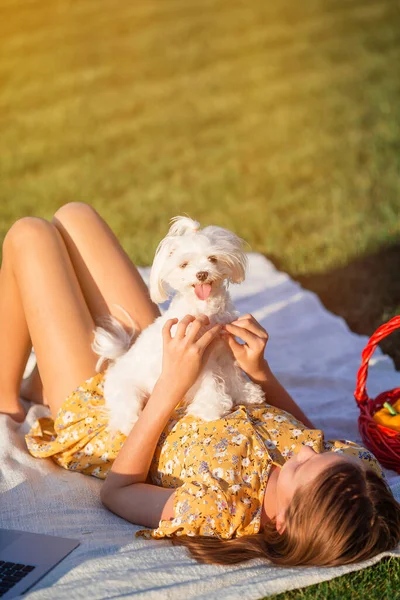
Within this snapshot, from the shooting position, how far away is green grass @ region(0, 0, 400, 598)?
23.4ft

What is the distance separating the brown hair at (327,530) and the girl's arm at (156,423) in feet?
0.72

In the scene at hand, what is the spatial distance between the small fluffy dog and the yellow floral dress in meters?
0.08

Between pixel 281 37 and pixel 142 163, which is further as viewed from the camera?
pixel 281 37

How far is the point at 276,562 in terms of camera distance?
8.78 ft

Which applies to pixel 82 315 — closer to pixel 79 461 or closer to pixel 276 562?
pixel 79 461

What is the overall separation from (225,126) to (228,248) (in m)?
8.34

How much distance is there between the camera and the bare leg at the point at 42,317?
3398 millimetres

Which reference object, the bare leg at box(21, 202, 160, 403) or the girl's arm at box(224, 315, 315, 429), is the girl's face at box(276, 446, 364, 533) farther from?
the bare leg at box(21, 202, 160, 403)

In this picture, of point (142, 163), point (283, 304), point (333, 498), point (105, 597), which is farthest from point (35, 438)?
point (142, 163)

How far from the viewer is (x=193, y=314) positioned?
9.81 feet

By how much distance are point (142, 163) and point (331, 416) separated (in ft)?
21.3

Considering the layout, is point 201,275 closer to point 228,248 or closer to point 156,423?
point 228,248

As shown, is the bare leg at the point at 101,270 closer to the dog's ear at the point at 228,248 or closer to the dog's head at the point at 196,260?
the dog's head at the point at 196,260

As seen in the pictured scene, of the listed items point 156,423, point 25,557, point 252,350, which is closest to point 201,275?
point 252,350
